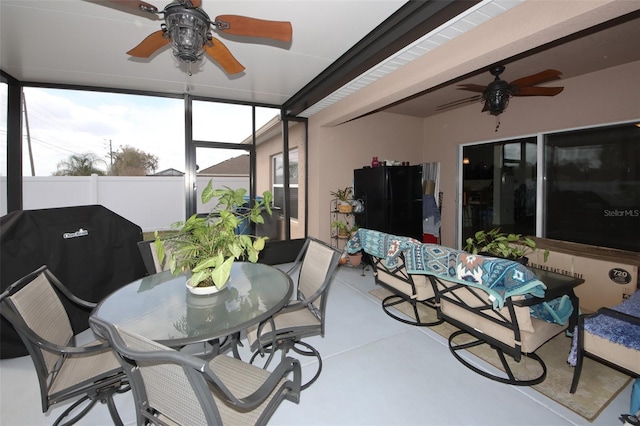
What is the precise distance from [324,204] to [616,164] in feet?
13.9

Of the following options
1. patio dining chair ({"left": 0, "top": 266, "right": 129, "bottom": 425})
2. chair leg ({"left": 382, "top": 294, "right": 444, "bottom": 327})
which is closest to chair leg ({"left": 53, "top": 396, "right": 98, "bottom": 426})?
patio dining chair ({"left": 0, "top": 266, "right": 129, "bottom": 425})

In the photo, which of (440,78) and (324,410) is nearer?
(324,410)

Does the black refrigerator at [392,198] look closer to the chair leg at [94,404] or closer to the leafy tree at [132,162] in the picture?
the leafy tree at [132,162]

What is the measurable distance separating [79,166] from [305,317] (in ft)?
13.7

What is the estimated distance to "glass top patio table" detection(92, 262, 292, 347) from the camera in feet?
4.33

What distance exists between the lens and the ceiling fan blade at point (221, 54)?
7.11ft

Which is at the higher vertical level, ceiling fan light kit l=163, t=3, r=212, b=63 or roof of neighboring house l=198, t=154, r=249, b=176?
ceiling fan light kit l=163, t=3, r=212, b=63

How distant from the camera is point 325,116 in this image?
4.75 m

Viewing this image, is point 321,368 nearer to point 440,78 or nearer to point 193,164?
point 440,78

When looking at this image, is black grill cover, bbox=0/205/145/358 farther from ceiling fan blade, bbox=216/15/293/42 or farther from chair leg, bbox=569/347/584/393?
chair leg, bbox=569/347/584/393

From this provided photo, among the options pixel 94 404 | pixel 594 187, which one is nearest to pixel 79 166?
pixel 94 404

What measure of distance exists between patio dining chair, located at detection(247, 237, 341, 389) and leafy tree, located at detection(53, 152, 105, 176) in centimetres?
375

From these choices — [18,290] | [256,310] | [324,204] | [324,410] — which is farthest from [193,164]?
[324,410]

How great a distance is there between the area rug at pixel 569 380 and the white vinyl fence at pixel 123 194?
4499 mm
